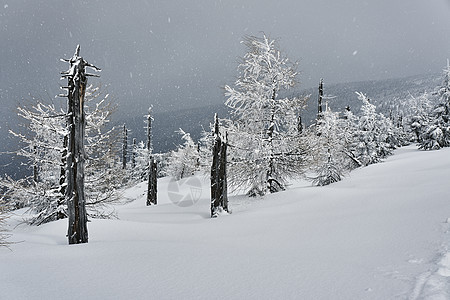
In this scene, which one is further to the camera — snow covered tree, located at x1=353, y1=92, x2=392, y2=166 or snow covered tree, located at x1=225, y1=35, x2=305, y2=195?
snow covered tree, located at x1=353, y1=92, x2=392, y2=166

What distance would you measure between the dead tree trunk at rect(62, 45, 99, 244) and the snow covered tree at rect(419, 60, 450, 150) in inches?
1153

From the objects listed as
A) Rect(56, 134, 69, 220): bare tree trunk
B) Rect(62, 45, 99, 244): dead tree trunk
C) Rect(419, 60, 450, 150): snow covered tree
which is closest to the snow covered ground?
Rect(62, 45, 99, 244): dead tree trunk

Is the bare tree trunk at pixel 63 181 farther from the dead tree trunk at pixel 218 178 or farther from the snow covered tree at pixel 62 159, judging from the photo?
the dead tree trunk at pixel 218 178

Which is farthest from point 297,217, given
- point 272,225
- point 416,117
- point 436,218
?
point 416,117

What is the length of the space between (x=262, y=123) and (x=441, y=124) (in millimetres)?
23398

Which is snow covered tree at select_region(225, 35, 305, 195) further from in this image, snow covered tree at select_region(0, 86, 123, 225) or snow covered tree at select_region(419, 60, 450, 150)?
snow covered tree at select_region(419, 60, 450, 150)

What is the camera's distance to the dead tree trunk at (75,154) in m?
6.65

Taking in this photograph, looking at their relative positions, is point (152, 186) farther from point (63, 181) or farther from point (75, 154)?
point (75, 154)

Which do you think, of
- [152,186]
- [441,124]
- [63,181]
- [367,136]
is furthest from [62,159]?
[441,124]

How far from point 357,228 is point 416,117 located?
42.6m

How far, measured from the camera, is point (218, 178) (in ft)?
36.5

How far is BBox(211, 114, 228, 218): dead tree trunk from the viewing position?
1081 cm

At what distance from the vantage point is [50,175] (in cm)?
1405

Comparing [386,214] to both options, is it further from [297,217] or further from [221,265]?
[221,265]
